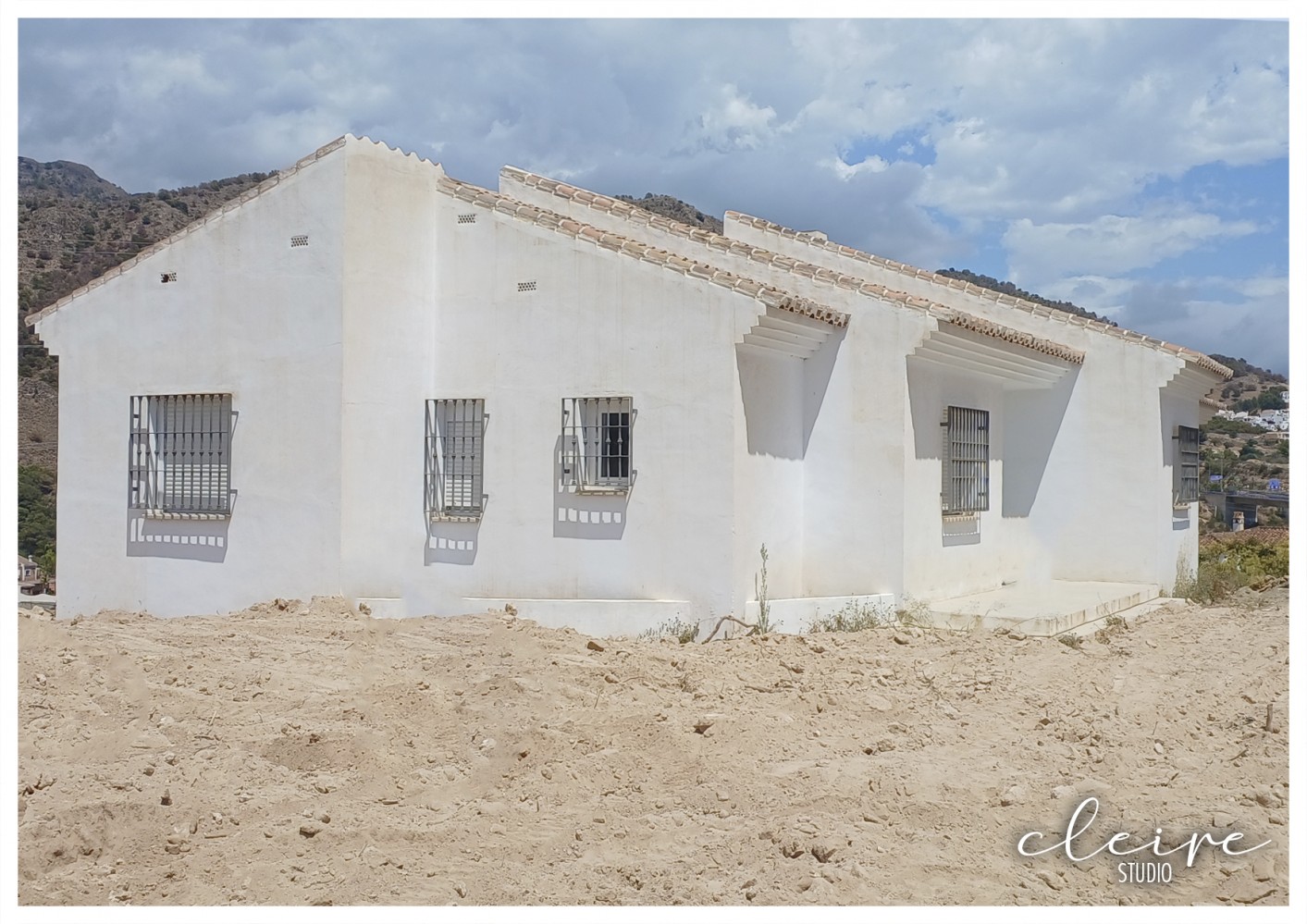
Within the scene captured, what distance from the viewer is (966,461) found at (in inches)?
508

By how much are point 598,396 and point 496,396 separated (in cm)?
121

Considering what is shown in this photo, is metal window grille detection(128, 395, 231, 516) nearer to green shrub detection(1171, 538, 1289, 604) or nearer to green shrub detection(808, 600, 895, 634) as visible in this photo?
green shrub detection(808, 600, 895, 634)

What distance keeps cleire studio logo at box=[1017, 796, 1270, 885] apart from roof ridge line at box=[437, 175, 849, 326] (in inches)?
223

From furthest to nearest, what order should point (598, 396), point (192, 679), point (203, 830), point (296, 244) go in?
point (296, 244) < point (598, 396) < point (192, 679) < point (203, 830)

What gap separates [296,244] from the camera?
11586 millimetres

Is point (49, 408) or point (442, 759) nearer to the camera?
point (442, 759)

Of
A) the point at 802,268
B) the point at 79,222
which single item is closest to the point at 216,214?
the point at 802,268

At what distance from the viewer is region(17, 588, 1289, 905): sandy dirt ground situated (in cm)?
544

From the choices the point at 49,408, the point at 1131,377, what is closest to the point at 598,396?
the point at 1131,377

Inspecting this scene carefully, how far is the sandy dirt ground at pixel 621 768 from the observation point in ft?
17.8

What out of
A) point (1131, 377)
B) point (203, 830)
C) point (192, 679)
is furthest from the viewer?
point (1131, 377)

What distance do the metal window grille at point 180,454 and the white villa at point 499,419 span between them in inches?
1.2
